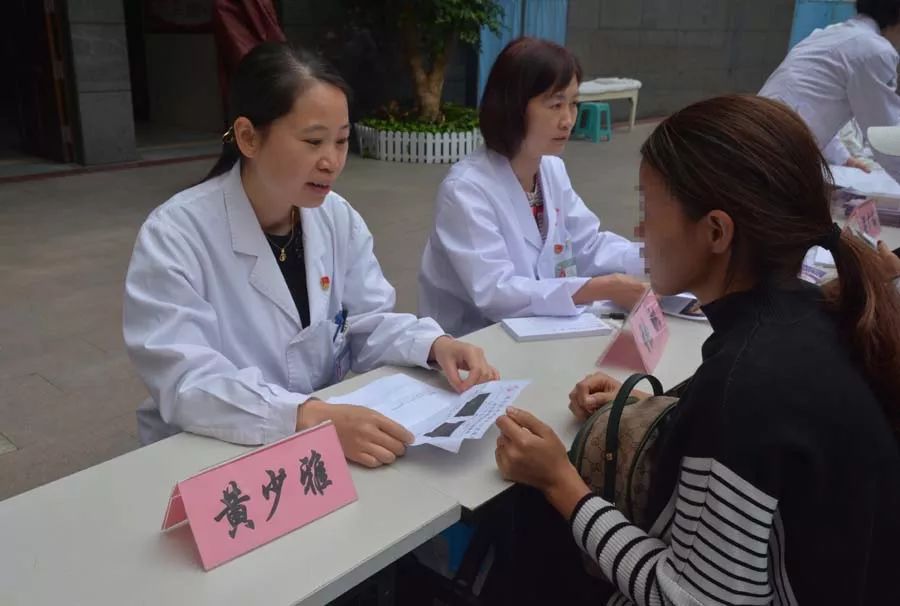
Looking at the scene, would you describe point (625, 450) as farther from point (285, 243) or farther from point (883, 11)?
point (883, 11)

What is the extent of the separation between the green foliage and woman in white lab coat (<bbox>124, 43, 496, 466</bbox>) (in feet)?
18.1

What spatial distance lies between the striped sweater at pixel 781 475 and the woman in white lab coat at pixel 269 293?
478 millimetres

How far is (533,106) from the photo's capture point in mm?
2016

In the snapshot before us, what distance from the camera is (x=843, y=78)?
3.15m

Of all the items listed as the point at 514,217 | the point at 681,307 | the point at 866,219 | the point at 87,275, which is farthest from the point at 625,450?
the point at 87,275

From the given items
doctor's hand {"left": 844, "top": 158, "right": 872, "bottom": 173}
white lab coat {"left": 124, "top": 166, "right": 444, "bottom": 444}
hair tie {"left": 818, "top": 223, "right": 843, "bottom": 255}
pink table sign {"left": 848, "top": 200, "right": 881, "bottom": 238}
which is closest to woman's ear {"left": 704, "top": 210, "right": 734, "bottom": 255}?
hair tie {"left": 818, "top": 223, "right": 843, "bottom": 255}

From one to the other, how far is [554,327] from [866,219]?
1.30 metres

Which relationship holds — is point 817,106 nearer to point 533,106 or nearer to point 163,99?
point 533,106

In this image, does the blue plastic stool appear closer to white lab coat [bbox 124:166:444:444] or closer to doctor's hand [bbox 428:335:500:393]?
white lab coat [bbox 124:166:444:444]

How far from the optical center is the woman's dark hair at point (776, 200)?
2.99ft

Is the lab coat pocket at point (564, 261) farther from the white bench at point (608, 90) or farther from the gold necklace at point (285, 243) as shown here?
the white bench at point (608, 90)

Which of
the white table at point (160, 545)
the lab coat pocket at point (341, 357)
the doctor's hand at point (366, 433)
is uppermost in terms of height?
the doctor's hand at point (366, 433)

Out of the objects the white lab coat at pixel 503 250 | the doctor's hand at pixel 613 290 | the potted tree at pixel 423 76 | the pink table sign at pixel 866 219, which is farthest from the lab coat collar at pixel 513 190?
the potted tree at pixel 423 76

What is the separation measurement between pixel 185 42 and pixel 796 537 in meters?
8.79
